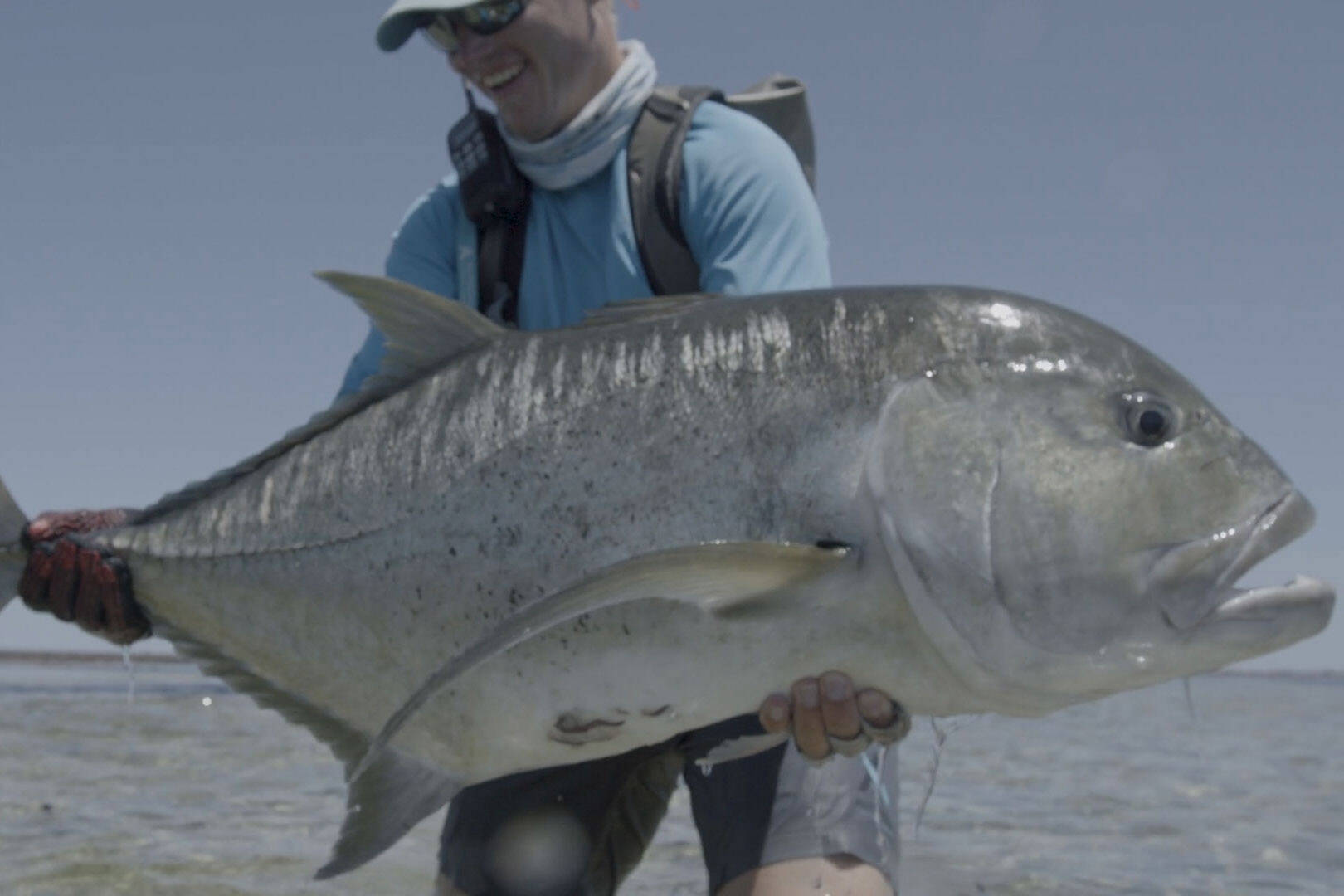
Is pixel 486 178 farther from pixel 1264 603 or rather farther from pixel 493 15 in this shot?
pixel 1264 603

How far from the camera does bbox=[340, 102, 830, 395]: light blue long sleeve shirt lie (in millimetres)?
3240

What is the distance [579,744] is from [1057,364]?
111 cm

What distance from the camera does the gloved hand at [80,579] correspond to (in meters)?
3.01

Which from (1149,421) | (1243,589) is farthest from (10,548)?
(1243,589)

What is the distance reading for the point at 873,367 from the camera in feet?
7.78

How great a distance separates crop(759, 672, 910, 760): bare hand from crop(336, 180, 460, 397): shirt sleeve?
1758 millimetres

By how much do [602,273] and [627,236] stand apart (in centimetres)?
14

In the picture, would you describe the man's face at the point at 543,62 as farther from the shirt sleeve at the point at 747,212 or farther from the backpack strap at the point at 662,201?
the shirt sleeve at the point at 747,212

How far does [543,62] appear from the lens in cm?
364

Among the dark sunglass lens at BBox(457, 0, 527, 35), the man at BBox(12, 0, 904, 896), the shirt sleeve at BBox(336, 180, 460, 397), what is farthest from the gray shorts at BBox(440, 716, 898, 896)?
the dark sunglass lens at BBox(457, 0, 527, 35)

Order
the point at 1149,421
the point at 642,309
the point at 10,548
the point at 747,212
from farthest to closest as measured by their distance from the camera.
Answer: the point at 747,212, the point at 10,548, the point at 642,309, the point at 1149,421

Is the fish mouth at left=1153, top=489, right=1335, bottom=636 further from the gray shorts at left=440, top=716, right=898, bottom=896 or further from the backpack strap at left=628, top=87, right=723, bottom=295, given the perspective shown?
the backpack strap at left=628, top=87, right=723, bottom=295

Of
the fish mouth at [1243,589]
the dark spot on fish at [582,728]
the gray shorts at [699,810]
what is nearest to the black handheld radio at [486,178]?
Result: the gray shorts at [699,810]

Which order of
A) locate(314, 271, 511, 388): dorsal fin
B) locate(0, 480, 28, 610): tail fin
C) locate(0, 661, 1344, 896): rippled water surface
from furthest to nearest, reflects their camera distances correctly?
locate(0, 661, 1344, 896): rippled water surface → locate(0, 480, 28, 610): tail fin → locate(314, 271, 511, 388): dorsal fin
